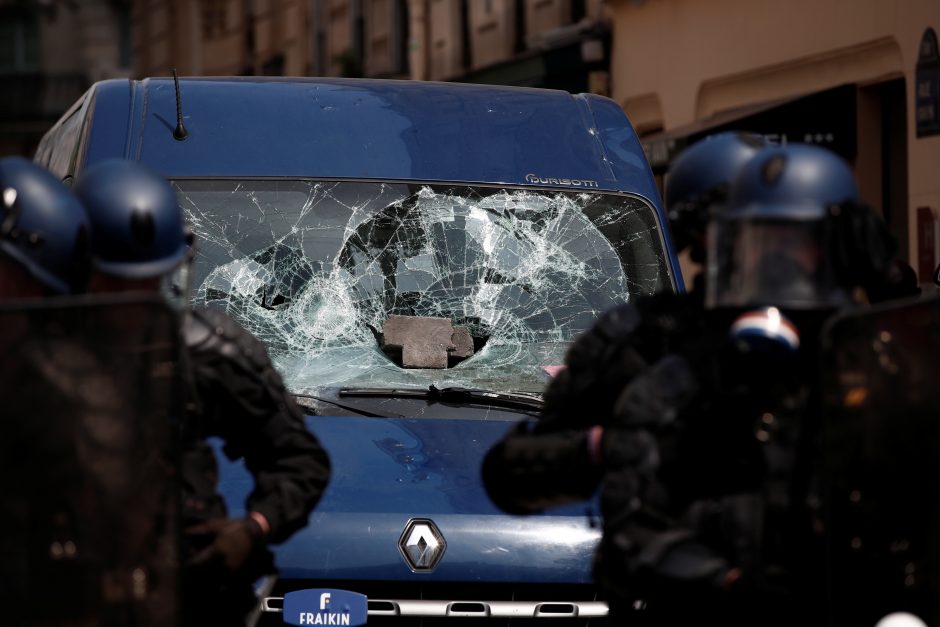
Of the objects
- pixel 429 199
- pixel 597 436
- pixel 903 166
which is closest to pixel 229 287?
pixel 429 199

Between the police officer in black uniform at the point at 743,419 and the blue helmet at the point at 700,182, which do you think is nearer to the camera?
the police officer in black uniform at the point at 743,419

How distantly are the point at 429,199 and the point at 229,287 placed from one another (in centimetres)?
70

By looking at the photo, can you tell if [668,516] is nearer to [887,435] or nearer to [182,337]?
[887,435]

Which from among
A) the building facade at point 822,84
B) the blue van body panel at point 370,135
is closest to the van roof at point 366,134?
the blue van body panel at point 370,135

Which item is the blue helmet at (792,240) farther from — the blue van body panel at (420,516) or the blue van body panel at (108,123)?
the blue van body panel at (108,123)

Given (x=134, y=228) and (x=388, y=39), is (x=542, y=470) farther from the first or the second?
(x=388, y=39)

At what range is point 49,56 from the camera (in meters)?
47.7

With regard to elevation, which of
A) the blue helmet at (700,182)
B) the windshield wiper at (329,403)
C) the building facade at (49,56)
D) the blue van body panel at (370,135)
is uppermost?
the blue helmet at (700,182)

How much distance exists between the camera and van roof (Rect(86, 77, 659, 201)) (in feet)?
Result: 20.1

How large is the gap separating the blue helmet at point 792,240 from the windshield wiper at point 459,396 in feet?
6.30

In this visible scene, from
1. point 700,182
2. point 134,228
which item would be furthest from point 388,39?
point 134,228

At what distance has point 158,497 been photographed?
11.7ft

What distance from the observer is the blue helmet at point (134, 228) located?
3920mm

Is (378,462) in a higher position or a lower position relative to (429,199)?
lower
